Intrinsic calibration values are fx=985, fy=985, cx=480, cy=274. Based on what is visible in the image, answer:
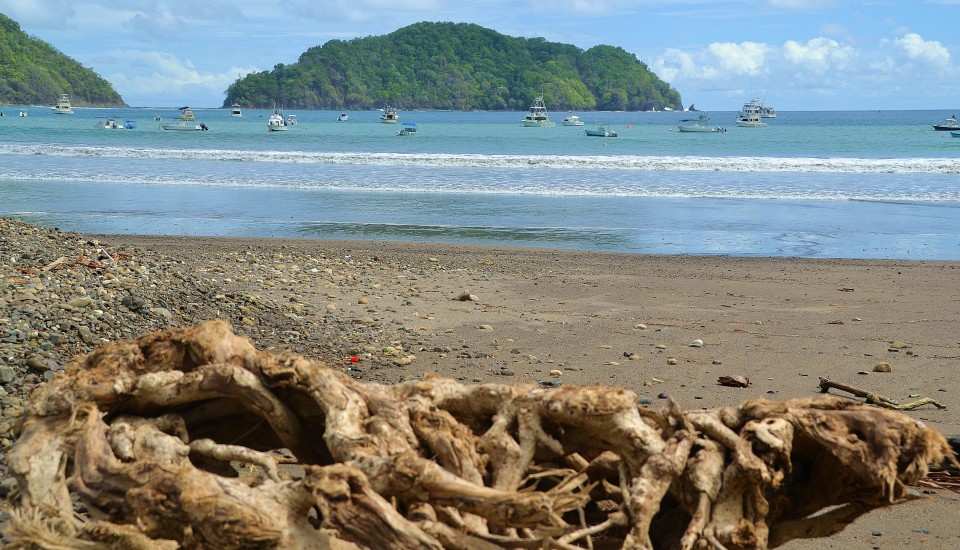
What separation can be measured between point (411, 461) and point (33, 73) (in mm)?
187626

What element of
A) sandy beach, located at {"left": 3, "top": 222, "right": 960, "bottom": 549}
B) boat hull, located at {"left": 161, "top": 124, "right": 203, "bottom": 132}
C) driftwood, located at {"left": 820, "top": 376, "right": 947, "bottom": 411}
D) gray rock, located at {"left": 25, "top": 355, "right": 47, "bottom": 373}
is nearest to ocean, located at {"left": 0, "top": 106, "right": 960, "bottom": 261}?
sandy beach, located at {"left": 3, "top": 222, "right": 960, "bottom": 549}

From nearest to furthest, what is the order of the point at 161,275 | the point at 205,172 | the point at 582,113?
the point at 161,275 < the point at 205,172 < the point at 582,113

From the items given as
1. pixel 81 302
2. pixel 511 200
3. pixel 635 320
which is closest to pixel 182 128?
pixel 511 200

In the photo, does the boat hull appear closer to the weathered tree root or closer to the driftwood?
the driftwood

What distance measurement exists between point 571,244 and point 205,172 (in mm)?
20332

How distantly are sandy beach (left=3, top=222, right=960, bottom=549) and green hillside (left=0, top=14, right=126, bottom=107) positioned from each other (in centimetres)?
17004

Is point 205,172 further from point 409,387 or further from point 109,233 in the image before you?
point 409,387

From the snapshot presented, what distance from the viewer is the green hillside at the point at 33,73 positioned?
166000 mm

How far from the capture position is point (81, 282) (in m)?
8.79

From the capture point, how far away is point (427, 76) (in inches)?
7200

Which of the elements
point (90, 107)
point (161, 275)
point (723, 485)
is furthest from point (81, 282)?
point (90, 107)

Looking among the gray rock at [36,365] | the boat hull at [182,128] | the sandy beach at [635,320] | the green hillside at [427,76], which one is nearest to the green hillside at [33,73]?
the green hillside at [427,76]

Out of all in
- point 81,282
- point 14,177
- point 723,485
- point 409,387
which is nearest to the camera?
point 723,485

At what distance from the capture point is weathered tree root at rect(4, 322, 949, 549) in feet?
10.3
